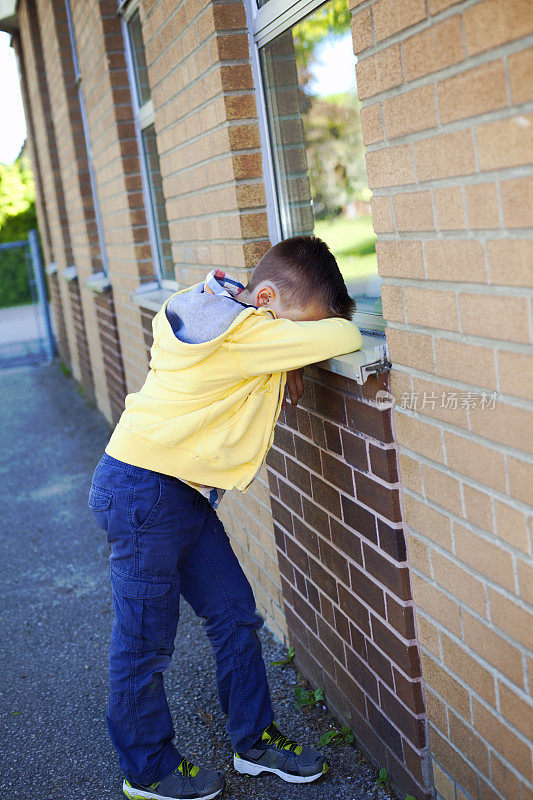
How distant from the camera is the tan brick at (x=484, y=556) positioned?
165 cm

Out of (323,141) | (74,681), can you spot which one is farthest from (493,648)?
(74,681)

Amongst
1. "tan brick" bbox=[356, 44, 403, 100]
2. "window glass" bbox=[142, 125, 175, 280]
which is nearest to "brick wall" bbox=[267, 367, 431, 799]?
"tan brick" bbox=[356, 44, 403, 100]

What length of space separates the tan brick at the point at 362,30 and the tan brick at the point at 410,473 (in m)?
0.99

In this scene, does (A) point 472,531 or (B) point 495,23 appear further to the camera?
(A) point 472,531

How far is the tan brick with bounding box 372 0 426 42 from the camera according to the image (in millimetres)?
1627

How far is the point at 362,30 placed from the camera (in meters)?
1.88

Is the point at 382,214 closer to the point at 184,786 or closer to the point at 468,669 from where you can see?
the point at 468,669

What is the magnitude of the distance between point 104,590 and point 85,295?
4.87 m

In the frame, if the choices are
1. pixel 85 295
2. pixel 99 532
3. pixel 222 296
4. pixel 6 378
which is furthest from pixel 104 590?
pixel 6 378

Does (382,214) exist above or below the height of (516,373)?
above

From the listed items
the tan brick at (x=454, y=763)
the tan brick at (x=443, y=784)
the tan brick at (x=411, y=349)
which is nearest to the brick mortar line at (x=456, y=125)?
the tan brick at (x=411, y=349)

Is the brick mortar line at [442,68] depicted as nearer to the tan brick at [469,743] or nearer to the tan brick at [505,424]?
the tan brick at [505,424]

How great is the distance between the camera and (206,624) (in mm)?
2691

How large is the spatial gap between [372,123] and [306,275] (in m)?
0.51
